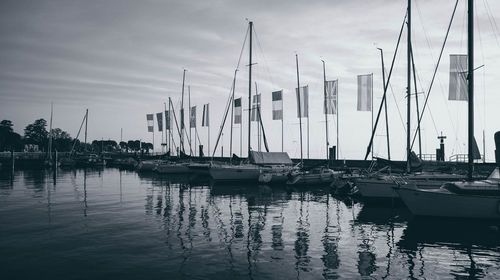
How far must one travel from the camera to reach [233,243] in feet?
51.6

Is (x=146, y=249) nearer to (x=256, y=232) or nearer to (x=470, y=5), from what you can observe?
→ (x=256, y=232)

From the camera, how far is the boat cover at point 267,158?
47.0 meters

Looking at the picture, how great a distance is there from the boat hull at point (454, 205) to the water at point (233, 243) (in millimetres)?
754

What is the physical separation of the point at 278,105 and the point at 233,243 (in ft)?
115

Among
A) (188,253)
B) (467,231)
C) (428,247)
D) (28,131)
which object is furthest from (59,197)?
(28,131)

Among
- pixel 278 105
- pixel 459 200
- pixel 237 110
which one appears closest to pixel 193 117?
pixel 237 110

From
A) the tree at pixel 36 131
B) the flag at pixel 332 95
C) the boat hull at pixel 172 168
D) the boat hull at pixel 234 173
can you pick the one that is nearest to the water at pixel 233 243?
the boat hull at pixel 234 173

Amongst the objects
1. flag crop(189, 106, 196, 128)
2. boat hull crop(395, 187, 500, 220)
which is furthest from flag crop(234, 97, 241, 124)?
boat hull crop(395, 187, 500, 220)

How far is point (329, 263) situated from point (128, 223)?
39.5 feet

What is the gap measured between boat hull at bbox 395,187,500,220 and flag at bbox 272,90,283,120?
2815 centimetres

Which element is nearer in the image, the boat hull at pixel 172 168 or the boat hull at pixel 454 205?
the boat hull at pixel 454 205

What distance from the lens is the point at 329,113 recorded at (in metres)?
51.2

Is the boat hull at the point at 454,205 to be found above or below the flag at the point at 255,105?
below

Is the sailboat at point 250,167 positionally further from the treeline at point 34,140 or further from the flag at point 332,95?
the treeline at point 34,140
